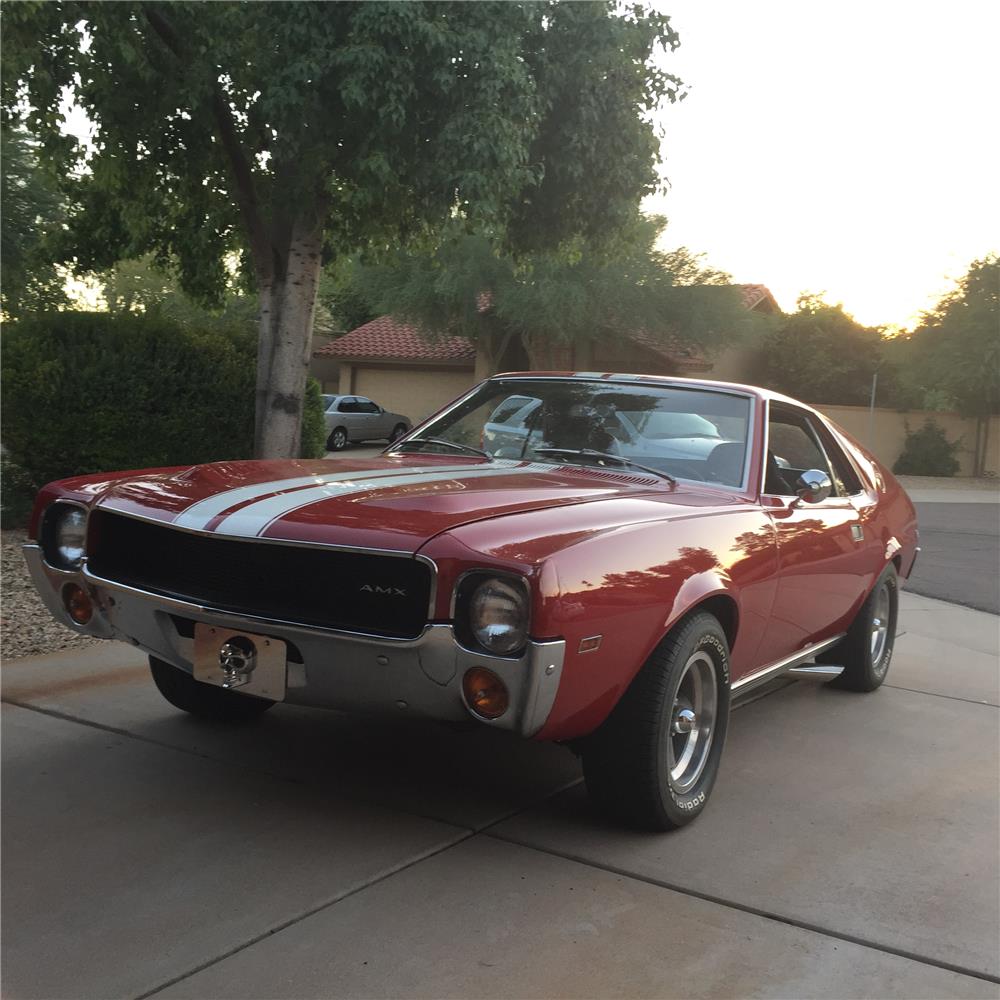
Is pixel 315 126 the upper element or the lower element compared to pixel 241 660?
upper

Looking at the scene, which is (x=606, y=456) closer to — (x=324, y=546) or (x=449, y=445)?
(x=449, y=445)

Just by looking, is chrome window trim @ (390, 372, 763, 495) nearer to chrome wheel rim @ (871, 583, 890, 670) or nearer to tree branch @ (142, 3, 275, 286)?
chrome wheel rim @ (871, 583, 890, 670)

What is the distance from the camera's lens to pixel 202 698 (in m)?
4.51

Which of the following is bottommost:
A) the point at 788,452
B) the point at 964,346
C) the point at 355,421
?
the point at 355,421

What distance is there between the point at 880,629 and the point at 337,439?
2540cm

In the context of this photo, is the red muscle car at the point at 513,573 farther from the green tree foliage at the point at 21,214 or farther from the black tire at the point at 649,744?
the green tree foliage at the point at 21,214

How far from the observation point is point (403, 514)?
3295 mm

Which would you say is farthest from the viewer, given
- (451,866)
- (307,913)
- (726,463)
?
(726,463)

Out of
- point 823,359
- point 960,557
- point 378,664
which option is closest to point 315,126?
point 378,664

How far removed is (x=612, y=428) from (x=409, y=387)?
1260 inches

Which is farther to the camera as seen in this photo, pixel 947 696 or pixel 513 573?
pixel 947 696

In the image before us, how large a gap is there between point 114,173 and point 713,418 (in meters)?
7.93

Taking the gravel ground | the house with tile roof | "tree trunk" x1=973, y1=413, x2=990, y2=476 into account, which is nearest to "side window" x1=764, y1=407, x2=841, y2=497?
the gravel ground

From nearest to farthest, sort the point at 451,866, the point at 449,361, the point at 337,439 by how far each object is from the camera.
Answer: the point at 451,866, the point at 337,439, the point at 449,361
